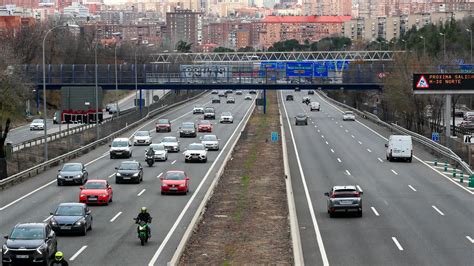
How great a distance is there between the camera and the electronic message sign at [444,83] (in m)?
68.8

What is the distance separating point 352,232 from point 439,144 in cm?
3314

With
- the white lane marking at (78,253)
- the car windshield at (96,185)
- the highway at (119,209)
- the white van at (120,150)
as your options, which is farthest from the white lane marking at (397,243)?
the white van at (120,150)

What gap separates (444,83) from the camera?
227 ft

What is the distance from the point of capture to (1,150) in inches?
2195

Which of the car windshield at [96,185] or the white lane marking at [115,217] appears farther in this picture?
the car windshield at [96,185]

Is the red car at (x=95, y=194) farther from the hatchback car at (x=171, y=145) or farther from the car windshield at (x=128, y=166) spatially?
the hatchback car at (x=171, y=145)

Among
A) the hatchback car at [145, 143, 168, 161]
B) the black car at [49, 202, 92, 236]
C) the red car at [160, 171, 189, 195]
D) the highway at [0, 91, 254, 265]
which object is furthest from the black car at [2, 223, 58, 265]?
the hatchback car at [145, 143, 168, 161]

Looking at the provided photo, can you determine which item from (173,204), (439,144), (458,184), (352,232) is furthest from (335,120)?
(352,232)

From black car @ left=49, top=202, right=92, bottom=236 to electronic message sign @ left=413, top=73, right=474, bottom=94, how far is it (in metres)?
40.1

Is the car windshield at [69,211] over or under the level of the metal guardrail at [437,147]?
over

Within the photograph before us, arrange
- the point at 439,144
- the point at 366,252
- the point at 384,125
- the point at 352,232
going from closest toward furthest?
the point at 366,252 → the point at 352,232 → the point at 439,144 → the point at 384,125

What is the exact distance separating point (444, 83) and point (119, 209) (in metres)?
35.0

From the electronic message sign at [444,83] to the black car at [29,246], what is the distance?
45005 mm

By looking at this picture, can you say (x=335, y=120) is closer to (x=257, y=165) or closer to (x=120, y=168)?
(x=257, y=165)
